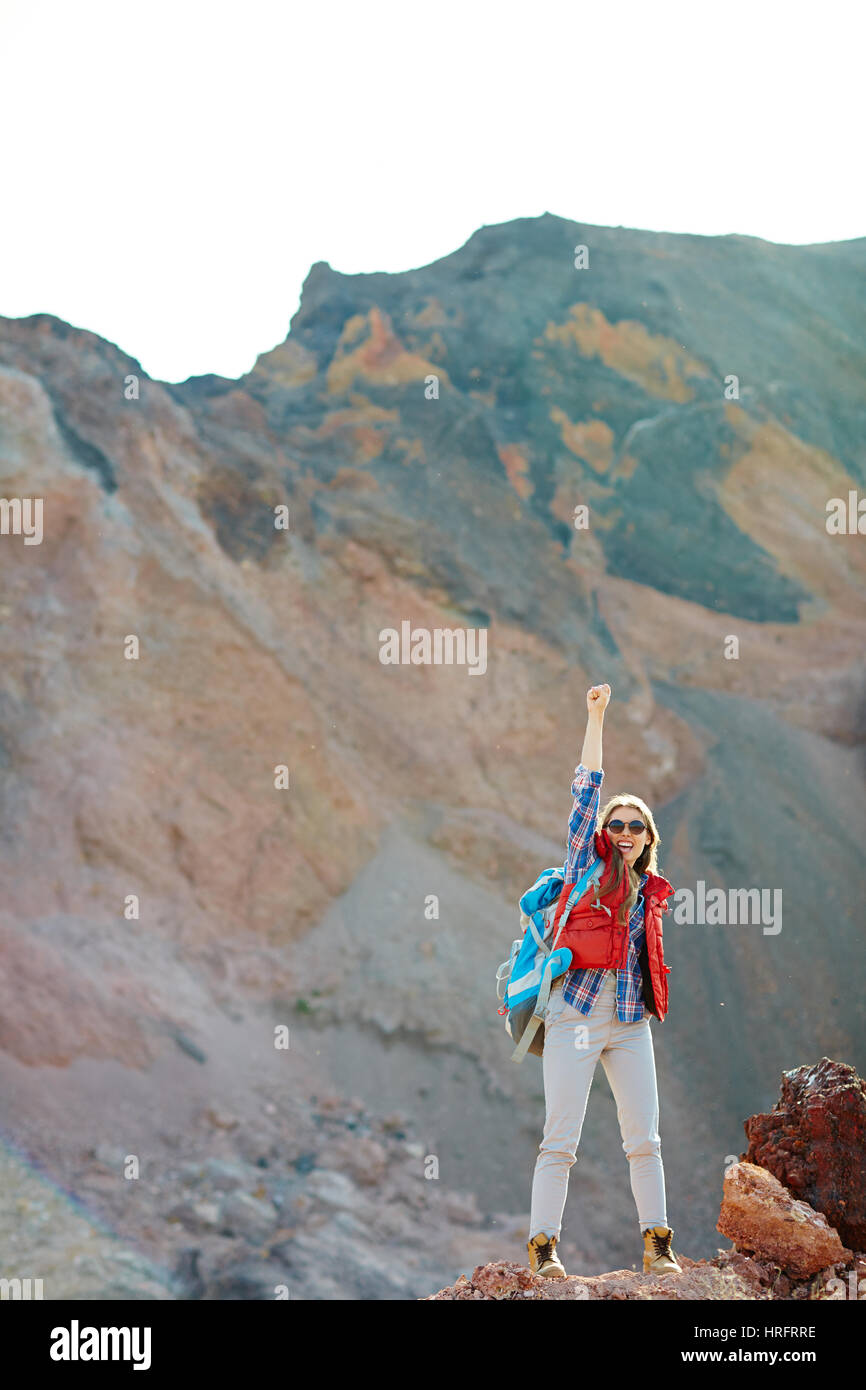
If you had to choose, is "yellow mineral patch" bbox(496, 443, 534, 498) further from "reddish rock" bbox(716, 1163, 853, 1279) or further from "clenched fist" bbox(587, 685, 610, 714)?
"reddish rock" bbox(716, 1163, 853, 1279)

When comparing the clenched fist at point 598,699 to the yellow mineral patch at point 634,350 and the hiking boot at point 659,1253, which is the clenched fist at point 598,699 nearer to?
the hiking boot at point 659,1253

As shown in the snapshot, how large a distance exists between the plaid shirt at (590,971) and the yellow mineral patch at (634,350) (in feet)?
50.6

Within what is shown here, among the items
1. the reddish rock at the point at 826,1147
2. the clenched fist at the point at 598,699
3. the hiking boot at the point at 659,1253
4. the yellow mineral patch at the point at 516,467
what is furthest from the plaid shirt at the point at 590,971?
the yellow mineral patch at the point at 516,467

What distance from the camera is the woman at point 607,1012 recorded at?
148 inches

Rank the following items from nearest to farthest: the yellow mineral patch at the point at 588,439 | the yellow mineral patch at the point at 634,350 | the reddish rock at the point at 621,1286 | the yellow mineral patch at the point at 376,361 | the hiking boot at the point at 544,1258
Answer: the reddish rock at the point at 621,1286 < the hiking boot at the point at 544,1258 < the yellow mineral patch at the point at 376,361 < the yellow mineral patch at the point at 588,439 < the yellow mineral patch at the point at 634,350

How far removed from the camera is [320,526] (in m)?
15.4

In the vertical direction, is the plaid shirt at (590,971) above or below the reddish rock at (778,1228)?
above

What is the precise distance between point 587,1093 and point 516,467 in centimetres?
1409

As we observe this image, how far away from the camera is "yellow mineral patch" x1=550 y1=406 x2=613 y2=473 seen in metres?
17.7

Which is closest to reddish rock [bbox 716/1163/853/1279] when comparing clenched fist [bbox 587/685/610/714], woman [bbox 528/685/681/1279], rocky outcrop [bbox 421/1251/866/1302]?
rocky outcrop [bbox 421/1251/866/1302]

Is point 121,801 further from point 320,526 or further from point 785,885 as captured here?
point 785,885

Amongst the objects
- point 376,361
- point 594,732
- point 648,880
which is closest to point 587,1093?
point 648,880
